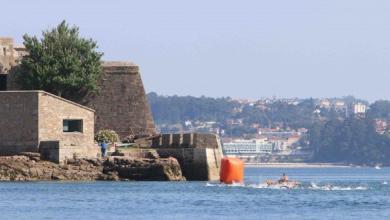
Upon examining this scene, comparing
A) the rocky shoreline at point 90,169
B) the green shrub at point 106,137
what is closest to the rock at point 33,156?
the rocky shoreline at point 90,169

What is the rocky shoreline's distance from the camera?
2899 inches

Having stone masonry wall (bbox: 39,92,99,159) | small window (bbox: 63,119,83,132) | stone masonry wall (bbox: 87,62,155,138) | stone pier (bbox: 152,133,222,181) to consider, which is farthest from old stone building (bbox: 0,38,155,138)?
small window (bbox: 63,119,83,132)

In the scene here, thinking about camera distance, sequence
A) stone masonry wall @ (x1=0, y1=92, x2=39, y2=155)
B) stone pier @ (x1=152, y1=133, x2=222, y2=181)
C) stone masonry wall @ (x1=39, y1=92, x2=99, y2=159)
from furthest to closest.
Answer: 1. stone pier @ (x1=152, y1=133, x2=222, y2=181)
2. stone masonry wall @ (x1=39, y1=92, x2=99, y2=159)
3. stone masonry wall @ (x1=0, y1=92, x2=39, y2=155)

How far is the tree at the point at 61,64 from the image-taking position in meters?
80.0

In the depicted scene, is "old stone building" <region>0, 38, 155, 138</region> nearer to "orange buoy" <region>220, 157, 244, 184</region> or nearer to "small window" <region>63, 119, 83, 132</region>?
"small window" <region>63, 119, 83, 132</region>

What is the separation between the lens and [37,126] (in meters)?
74.5

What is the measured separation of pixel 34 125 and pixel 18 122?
2.44ft

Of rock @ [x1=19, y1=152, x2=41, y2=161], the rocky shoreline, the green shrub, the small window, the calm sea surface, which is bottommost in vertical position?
the calm sea surface

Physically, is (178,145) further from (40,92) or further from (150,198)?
(150,198)

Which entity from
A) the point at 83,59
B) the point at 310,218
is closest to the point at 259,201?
the point at 310,218

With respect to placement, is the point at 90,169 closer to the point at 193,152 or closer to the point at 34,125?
the point at 34,125

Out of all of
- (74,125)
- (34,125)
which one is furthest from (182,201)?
(74,125)

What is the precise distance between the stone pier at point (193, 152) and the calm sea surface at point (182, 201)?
185 centimetres

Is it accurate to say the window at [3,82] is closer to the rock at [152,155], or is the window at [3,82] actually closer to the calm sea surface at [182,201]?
the rock at [152,155]
